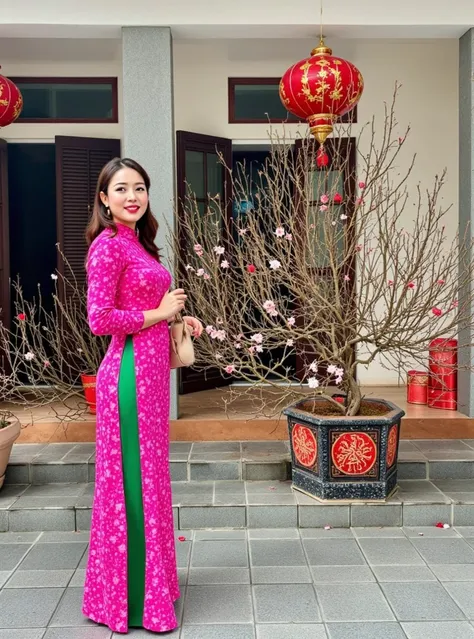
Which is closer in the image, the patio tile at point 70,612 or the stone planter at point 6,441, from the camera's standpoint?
the patio tile at point 70,612

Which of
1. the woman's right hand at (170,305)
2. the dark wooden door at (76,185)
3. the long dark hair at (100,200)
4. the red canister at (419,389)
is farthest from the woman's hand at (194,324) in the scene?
the dark wooden door at (76,185)

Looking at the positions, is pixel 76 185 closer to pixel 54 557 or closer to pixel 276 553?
pixel 54 557

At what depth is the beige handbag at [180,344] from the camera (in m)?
2.58

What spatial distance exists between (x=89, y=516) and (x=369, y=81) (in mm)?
4157

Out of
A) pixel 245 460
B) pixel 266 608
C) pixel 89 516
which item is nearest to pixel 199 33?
pixel 245 460

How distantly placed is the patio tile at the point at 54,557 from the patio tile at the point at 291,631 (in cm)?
105

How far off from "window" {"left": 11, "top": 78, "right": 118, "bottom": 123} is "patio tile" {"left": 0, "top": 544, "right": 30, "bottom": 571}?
3.56 meters

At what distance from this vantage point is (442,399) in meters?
4.59

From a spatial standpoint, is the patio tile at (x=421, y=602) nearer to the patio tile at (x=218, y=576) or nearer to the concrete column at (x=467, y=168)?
the patio tile at (x=218, y=576)

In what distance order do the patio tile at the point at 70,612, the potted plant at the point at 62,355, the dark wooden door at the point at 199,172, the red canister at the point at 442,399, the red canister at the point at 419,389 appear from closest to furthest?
the patio tile at the point at 70,612 → the potted plant at the point at 62,355 → the red canister at the point at 442,399 → the red canister at the point at 419,389 → the dark wooden door at the point at 199,172

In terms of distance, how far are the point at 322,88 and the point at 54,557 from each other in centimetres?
282

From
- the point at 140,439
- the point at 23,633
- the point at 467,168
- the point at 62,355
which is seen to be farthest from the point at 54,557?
the point at 467,168

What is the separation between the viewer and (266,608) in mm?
2670

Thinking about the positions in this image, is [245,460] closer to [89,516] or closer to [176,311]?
[89,516]
